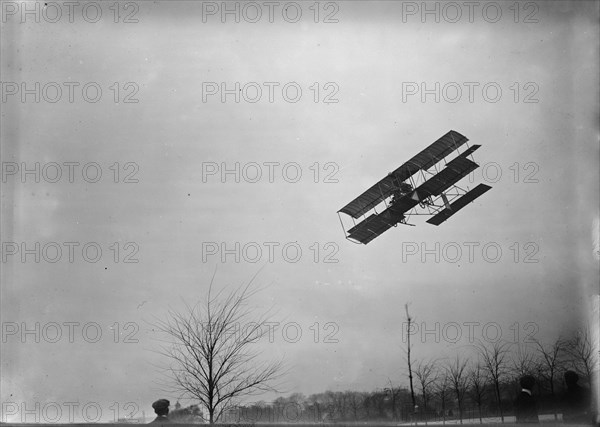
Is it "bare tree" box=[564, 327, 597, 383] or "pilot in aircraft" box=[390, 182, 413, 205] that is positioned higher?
"pilot in aircraft" box=[390, 182, 413, 205]

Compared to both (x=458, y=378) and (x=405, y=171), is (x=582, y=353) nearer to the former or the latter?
(x=458, y=378)

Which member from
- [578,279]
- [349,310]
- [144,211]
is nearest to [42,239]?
[144,211]

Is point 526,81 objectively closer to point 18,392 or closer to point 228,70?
point 228,70

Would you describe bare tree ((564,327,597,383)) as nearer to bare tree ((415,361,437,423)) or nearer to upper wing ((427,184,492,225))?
→ bare tree ((415,361,437,423))

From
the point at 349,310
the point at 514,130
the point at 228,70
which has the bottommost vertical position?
the point at 349,310

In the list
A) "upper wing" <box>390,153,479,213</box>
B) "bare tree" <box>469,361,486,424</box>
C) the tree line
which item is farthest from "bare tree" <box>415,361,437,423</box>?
"upper wing" <box>390,153,479,213</box>

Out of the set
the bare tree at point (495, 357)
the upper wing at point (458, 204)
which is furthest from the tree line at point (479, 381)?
the upper wing at point (458, 204)

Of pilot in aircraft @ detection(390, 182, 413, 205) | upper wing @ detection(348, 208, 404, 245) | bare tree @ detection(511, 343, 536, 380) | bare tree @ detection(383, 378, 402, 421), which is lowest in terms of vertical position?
bare tree @ detection(383, 378, 402, 421)
